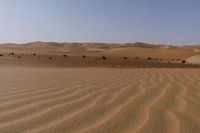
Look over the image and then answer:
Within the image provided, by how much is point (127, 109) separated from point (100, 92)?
4.27ft

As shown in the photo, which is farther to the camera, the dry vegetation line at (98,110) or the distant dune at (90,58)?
the distant dune at (90,58)

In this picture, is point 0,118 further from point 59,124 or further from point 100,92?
point 100,92

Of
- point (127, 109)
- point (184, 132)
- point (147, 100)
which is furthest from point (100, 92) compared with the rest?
point (184, 132)

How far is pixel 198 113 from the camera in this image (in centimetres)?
345

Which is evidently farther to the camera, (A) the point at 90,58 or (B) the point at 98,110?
(A) the point at 90,58

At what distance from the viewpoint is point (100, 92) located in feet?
16.1

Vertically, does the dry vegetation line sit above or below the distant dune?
above

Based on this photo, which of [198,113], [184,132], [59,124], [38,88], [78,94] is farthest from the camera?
[38,88]

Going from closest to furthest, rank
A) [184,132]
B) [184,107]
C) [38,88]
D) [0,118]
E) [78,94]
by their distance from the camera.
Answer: [184,132]
[0,118]
[184,107]
[78,94]
[38,88]

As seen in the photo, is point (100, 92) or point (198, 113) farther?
point (100, 92)

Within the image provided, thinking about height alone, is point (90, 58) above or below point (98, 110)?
below

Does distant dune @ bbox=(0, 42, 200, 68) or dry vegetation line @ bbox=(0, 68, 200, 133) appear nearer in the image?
dry vegetation line @ bbox=(0, 68, 200, 133)

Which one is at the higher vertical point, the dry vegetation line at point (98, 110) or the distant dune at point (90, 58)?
the dry vegetation line at point (98, 110)

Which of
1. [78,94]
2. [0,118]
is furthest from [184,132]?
[78,94]
